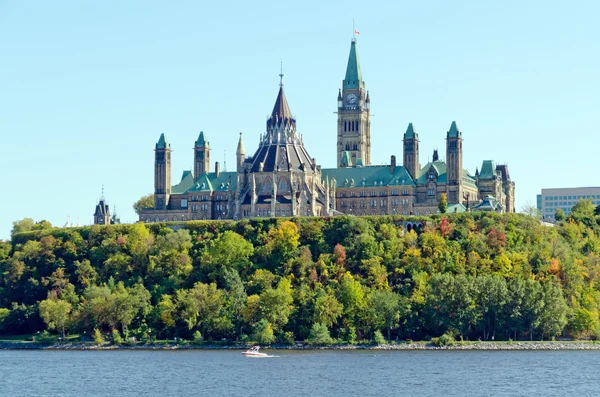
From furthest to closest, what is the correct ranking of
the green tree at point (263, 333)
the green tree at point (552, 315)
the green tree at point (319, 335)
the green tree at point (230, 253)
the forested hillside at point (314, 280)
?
1. the green tree at point (230, 253)
2. the forested hillside at point (314, 280)
3. the green tree at point (552, 315)
4. the green tree at point (263, 333)
5. the green tree at point (319, 335)

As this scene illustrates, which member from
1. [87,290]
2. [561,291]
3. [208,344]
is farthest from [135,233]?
[561,291]

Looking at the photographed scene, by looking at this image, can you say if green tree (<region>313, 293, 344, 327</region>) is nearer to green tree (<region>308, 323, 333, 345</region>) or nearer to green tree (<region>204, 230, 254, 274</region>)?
green tree (<region>308, 323, 333, 345</region>)

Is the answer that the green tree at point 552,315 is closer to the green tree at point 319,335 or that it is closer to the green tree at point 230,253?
the green tree at point 319,335

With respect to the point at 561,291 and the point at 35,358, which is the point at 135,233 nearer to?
the point at 35,358

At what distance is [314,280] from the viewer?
173875 millimetres

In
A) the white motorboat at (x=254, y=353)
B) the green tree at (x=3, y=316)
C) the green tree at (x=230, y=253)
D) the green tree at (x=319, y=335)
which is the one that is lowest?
the white motorboat at (x=254, y=353)

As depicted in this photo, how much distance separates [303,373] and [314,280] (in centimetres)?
4345

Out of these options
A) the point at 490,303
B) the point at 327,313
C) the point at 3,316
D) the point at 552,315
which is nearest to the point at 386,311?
the point at 327,313

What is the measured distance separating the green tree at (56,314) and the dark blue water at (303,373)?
399 inches

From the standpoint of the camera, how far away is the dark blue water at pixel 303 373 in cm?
11819

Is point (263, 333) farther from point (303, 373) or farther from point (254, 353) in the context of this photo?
point (303, 373)

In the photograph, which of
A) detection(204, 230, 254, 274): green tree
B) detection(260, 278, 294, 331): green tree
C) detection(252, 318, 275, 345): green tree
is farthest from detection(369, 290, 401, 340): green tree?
detection(204, 230, 254, 274): green tree

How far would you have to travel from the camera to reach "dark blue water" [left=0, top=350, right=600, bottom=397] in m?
118

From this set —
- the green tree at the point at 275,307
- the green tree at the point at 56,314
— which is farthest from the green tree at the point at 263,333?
the green tree at the point at 56,314
